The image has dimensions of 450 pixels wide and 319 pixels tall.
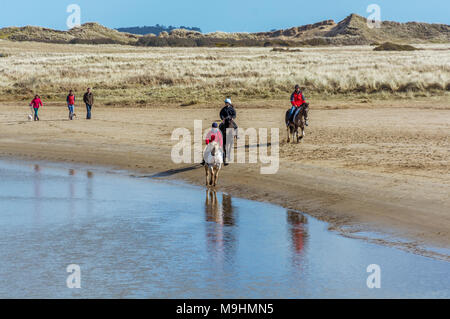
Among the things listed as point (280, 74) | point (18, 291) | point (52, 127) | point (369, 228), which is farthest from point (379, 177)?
point (280, 74)

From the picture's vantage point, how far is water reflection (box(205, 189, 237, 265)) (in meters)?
11.7

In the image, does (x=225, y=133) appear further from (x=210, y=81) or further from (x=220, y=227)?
(x=210, y=81)

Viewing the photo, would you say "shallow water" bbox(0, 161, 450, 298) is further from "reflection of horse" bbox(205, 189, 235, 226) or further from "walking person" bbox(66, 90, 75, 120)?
"walking person" bbox(66, 90, 75, 120)

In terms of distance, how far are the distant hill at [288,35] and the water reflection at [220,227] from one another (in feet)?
421

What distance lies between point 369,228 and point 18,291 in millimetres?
6797

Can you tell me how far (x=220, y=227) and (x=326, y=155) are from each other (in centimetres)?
791

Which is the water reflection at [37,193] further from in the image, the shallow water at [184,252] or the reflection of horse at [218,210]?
the reflection of horse at [218,210]

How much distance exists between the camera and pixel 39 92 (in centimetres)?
4662

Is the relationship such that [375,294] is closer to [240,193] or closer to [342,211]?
[342,211]

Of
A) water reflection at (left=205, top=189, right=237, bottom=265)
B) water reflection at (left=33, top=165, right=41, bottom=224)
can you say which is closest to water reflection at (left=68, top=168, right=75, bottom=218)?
water reflection at (left=33, top=165, right=41, bottom=224)

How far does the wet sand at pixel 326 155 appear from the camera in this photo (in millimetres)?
14141

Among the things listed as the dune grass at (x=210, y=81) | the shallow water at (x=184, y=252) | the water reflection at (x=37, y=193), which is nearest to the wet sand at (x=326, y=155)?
the shallow water at (x=184, y=252)

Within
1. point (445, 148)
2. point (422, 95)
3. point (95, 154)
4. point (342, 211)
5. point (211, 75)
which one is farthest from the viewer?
point (211, 75)

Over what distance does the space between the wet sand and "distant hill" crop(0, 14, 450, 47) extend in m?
113
